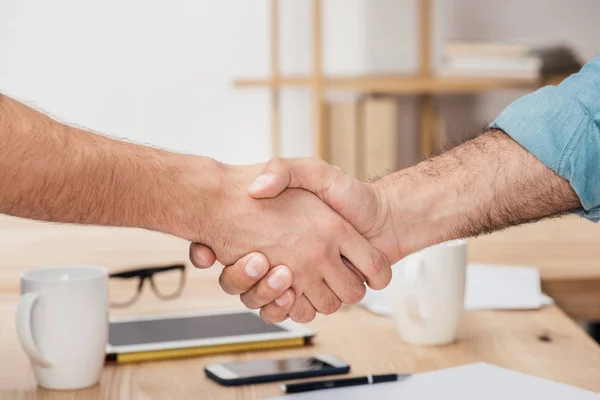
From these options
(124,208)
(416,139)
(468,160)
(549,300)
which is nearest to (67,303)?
(124,208)

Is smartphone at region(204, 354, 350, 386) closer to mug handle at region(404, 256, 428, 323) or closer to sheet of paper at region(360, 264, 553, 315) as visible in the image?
mug handle at region(404, 256, 428, 323)

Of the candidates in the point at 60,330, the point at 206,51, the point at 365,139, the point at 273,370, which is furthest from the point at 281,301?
the point at 206,51

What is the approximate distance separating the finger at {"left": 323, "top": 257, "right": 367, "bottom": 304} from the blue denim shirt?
0.95ft

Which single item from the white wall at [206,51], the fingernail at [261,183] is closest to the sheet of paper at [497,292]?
the fingernail at [261,183]

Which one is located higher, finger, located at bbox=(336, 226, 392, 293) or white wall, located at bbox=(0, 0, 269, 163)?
white wall, located at bbox=(0, 0, 269, 163)

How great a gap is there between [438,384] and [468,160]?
41cm

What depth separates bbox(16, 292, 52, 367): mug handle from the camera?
2.82 feet

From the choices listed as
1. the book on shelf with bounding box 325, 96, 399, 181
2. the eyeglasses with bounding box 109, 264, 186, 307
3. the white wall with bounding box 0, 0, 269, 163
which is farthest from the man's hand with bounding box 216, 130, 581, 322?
the white wall with bounding box 0, 0, 269, 163

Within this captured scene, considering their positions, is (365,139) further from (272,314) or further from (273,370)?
(273,370)

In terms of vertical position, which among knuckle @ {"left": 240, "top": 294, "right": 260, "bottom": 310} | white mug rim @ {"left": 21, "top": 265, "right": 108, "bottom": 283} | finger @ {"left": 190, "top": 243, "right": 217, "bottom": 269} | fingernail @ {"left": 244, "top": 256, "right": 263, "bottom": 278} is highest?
white mug rim @ {"left": 21, "top": 265, "right": 108, "bottom": 283}

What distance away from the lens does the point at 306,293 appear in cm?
117

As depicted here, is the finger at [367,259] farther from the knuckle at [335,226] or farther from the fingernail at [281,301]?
the fingernail at [281,301]

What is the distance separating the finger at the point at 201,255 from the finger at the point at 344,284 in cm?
16

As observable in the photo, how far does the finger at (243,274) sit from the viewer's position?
3.72 ft
